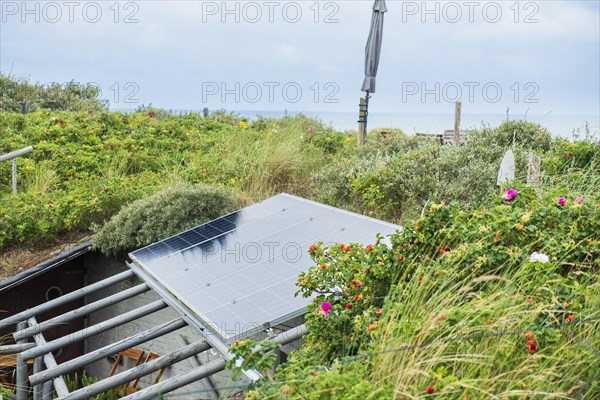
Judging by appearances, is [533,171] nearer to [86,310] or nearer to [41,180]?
[86,310]

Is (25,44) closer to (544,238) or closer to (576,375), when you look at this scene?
(544,238)

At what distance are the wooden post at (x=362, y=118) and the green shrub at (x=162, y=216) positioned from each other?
18.6 ft

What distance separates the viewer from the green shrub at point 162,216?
9828 millimetres

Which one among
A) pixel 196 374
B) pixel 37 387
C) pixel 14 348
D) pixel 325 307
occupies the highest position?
pixel 325 307

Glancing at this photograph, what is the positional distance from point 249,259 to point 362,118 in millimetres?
8856

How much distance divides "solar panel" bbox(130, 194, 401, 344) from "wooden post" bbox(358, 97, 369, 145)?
20.7ft

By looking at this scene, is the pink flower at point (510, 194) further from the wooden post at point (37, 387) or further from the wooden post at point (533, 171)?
the wooden post at point (37, 387)

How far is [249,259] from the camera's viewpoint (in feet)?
24.6

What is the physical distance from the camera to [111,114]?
55.9ft

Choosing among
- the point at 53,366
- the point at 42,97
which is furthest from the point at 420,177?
the point at 42,97

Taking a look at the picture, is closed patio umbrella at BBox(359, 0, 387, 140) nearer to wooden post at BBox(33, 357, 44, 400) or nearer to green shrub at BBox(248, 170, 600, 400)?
wooden post at BBox(33, 357, 44, 400)

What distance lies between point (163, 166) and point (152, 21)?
2.92 meters

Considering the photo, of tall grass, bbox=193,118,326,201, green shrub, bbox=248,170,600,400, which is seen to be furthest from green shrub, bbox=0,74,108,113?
green shrub, bbox=248,170,600,400

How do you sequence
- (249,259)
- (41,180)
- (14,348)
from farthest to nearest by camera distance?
(41,180) → (14,348) → (249,259)
